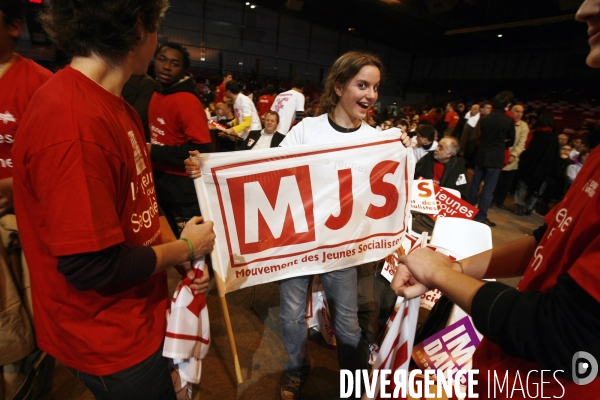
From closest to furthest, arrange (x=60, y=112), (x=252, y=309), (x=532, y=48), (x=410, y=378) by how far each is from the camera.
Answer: (x=60, y=112) < (x=410, y=378) < (x=252, y=309) < (x=532, y=48)

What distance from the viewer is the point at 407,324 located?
1.30 meters

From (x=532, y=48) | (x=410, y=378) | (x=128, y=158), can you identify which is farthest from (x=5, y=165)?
(x=532, y=48)

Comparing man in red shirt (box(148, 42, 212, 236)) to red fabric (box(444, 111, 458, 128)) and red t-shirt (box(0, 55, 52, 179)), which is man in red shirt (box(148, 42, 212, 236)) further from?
red fabric (box(444, 111, 458, 128))

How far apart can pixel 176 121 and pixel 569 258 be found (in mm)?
2563

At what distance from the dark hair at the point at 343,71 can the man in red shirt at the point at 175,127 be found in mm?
1016

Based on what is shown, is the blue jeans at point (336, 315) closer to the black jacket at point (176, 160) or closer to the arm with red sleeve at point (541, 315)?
the arm with red sleeve at point (541, 315)

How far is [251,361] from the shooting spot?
95.4 inches

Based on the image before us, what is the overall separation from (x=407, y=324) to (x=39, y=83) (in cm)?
195

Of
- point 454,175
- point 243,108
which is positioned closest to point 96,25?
point 454,175

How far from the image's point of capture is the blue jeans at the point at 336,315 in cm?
197

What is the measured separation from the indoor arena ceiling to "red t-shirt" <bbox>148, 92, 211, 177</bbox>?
964 centimetres

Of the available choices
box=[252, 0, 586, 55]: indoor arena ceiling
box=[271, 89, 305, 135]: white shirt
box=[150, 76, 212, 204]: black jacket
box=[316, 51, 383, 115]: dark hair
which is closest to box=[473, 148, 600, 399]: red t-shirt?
box=[316, 51, 383, 115]: dark hair

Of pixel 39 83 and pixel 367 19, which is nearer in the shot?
pixel 39 83

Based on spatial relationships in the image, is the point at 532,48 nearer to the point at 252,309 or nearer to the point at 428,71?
the point at 428,71
